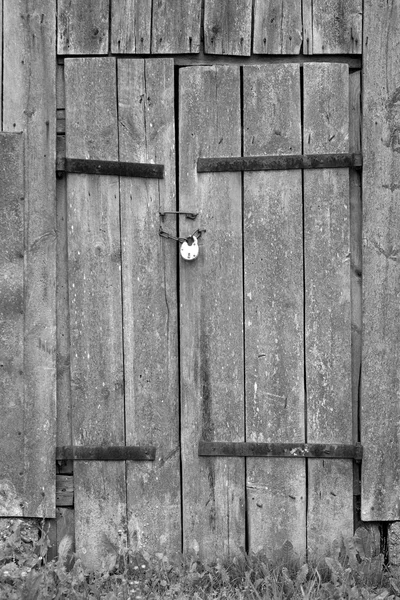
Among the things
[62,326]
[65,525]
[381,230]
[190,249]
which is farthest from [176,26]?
[65,525]

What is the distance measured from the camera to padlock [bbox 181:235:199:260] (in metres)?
4.22

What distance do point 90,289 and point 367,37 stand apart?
1.85 metres

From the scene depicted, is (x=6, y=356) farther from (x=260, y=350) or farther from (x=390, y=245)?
(x=390, y=245)

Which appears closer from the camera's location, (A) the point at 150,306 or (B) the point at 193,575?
(B) the point at 193,575

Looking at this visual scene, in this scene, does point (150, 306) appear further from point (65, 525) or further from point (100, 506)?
point (65, 525)

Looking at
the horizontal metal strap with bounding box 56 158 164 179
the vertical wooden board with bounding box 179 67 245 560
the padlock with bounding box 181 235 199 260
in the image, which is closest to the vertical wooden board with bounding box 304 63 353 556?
the vertical wooden board with bounding box 179 67 245 560

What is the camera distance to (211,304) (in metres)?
4.28

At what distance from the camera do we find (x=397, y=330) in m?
4.23

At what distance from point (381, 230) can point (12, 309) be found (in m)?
1.87

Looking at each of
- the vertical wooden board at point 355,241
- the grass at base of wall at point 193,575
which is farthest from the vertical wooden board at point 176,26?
the grass at base of wall at point 193,575

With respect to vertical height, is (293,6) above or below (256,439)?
above

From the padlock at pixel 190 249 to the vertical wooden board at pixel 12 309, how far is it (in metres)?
0.81

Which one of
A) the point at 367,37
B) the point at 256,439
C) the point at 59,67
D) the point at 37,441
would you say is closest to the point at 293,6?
the point at 367,37

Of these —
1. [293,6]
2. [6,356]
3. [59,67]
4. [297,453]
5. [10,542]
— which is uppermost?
[293,6]
